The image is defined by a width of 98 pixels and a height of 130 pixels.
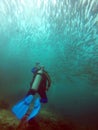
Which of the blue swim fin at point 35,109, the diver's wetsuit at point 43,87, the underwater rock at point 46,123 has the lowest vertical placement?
the underwater rock at point 46,123

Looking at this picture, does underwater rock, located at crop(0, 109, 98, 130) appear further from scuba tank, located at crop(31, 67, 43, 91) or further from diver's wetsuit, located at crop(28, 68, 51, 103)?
scuba tank, located at crop(31, 67, 43, 91)

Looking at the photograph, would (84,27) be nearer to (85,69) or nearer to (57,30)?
(57,30)

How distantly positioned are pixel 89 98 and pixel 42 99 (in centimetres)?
87

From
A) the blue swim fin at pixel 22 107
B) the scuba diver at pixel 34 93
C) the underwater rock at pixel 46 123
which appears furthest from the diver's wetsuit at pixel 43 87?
the underwater rock at pixel 46 123

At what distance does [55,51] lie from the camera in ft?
13.1

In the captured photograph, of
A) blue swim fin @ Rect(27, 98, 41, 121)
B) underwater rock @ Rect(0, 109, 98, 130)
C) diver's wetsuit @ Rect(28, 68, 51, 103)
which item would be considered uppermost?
diver's wetsuit @ Rect(28, 68, 51, 103)

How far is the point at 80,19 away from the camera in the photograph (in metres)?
3.70

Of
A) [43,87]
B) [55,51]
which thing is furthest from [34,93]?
[55,51]

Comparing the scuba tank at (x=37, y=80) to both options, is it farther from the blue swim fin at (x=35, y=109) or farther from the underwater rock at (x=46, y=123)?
the underwater rock at (x=46, y=123)

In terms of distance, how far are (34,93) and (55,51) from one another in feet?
2.86

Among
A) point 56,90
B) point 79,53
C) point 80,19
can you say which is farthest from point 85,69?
point 80,19

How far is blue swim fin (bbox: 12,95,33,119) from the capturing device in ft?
12.6

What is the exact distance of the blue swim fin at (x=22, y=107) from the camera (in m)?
3.83

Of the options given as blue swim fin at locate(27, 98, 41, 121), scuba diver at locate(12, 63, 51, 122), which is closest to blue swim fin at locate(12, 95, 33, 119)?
scuba diver at locate(12, 63, 51, 122)
